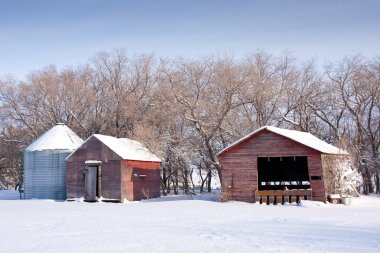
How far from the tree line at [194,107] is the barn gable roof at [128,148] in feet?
3.33

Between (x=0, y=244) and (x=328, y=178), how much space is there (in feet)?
65.5

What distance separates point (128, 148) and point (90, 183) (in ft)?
14.4

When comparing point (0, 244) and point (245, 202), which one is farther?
point (245, 202)

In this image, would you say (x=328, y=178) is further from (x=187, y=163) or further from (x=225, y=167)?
(x=187, y=163)

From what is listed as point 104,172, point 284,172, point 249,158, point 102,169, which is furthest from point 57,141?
point 284,172

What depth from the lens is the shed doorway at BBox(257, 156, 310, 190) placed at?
33794 millimetres

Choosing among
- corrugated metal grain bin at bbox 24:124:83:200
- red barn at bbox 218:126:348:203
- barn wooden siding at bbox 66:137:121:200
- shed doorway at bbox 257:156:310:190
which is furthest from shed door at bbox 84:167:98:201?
shed doorway at bbox 257:156:310:190

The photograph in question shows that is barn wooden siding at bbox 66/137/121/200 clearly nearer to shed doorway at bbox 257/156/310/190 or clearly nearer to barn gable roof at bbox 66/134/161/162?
barn gable roof at bbox 66/134/161/162

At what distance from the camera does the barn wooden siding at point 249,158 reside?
26328 millimetres

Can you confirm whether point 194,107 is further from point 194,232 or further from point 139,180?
point 194,232

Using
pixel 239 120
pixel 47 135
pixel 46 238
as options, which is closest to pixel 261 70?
pixel 239 120

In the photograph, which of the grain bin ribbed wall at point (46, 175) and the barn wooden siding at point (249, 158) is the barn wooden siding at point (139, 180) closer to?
the grain bin ribbed wall at point (46, 175)

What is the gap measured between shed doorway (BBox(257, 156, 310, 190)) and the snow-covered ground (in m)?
14.3

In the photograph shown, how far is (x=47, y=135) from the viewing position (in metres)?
37.0
